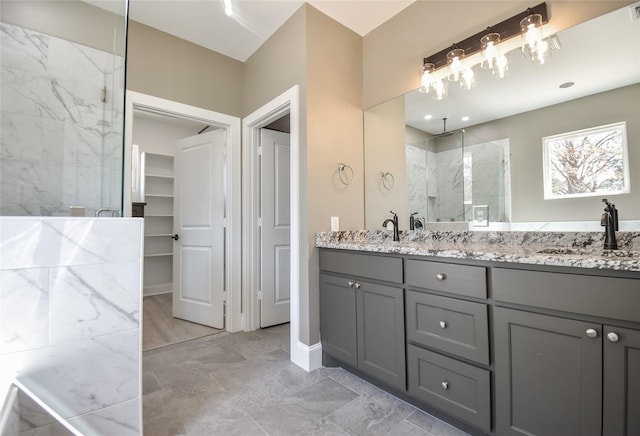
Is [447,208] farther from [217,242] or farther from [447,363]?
[217,242]

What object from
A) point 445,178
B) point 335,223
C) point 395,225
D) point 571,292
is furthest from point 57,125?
point 571,292

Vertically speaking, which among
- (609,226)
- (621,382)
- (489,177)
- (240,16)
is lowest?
(621,382)

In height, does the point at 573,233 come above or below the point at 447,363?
above

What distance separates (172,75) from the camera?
99.0 inches

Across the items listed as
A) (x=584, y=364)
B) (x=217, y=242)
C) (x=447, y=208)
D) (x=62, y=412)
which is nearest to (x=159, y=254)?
(x=217, y=242)

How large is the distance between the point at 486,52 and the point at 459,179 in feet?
2.63

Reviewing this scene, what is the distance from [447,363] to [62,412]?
5.36 feet

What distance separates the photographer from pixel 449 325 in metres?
1.39

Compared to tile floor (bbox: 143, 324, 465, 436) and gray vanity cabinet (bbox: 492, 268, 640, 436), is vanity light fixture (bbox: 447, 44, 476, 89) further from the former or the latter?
tile floor (bbox: 143, 324, 465, 436)

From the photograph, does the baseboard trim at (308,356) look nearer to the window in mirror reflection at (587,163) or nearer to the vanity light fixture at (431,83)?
the window in mirror reflection at (587,163)

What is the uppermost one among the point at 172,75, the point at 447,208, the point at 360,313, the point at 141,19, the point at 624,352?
the point at 141,19

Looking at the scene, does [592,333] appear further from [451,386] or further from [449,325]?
[451,386]

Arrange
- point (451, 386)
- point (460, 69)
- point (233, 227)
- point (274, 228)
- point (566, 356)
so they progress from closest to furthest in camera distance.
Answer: point (566, 356)
point (451, 386)
point (460, 69)
point (233, 227)
point (274, 228)

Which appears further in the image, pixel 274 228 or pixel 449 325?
pixel 274 228
